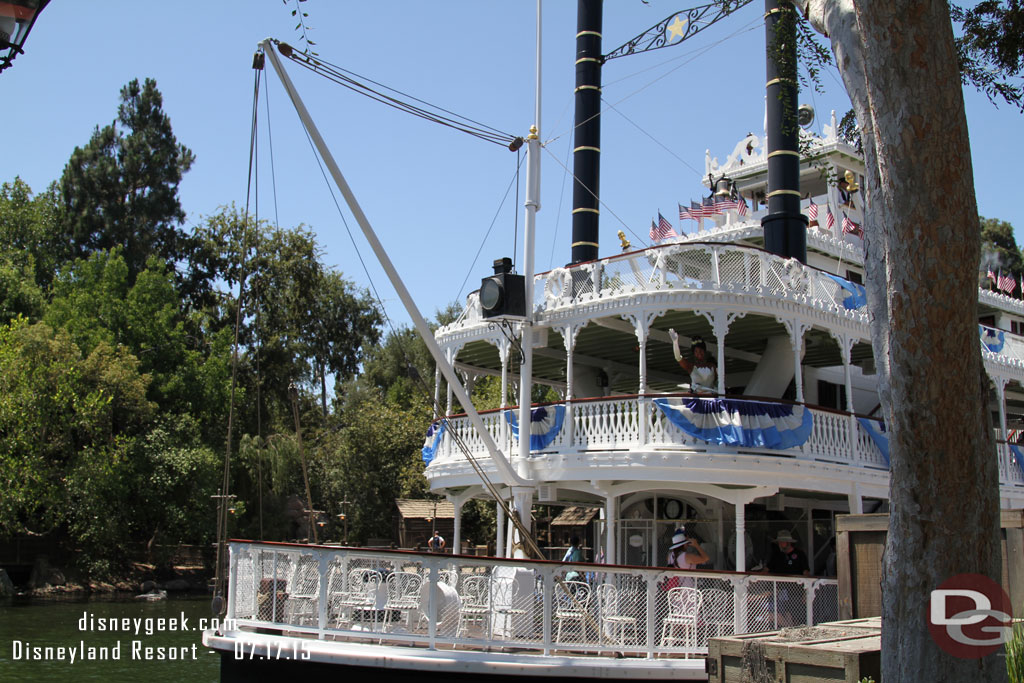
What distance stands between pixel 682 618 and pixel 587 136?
1295cm

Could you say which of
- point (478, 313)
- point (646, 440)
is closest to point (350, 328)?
point (478, 313)

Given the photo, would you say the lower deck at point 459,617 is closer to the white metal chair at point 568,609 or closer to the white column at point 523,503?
the white metal chair at point 568,609

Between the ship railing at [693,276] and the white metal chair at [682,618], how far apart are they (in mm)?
4980

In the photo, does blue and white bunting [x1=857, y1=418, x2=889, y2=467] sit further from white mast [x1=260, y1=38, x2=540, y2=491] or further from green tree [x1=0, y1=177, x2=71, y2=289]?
green tree [x1=0, y1=177, x2=71, y2=289]

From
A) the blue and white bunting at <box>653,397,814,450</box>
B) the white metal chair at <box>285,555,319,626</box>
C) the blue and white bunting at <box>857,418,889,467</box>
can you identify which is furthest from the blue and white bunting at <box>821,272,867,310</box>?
the white metal chair at <box>285,555,319,626</box>

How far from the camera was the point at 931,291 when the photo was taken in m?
4.91

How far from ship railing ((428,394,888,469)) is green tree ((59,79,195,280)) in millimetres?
39969

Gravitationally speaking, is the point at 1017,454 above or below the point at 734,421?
below

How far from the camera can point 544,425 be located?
1519cm

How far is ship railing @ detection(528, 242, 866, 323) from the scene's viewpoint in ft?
48.5

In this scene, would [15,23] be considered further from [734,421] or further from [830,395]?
[830,395]

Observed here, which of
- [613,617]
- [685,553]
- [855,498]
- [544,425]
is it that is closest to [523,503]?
[544,425]

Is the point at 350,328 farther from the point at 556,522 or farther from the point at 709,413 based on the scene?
the point at 709,413

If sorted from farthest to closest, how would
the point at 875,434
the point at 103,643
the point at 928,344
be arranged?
the point at 103,643
the point at 875,434
the point at 928,344
